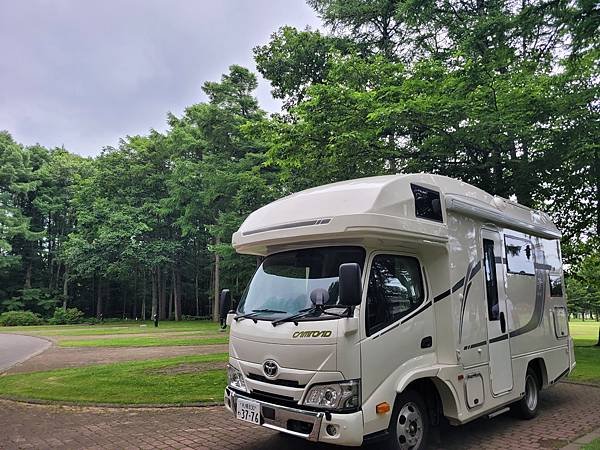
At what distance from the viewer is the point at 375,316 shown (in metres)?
4.73

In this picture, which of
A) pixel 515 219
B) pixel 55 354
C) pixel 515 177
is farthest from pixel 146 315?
pixel 515 219

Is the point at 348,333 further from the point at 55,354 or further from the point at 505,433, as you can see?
the point at 55,354

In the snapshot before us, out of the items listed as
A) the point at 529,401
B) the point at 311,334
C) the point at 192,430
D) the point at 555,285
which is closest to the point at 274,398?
the point at 311,334

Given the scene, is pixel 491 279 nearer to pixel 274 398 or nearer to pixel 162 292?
pixel 274 398

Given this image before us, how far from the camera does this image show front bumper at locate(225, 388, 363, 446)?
4215mm

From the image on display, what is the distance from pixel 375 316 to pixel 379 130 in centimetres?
826

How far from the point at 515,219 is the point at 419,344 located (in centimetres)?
311

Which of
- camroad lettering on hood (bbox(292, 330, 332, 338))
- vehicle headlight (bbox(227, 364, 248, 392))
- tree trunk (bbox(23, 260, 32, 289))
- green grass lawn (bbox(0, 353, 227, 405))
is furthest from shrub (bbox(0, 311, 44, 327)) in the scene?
camroad lettering on hood (bbox(292, 330, 332, 338))

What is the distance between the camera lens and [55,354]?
52.7 ft

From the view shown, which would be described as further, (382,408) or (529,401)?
(529,401)

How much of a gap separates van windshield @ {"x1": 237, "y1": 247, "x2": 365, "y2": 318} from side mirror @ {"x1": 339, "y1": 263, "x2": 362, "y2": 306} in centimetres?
36

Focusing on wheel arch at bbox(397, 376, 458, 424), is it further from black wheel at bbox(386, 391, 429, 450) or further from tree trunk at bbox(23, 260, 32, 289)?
tree trunk at bbox(23, 260, 32, 289)

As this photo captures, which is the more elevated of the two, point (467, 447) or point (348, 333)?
point (348, 333)

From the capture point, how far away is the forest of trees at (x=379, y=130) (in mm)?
10875
